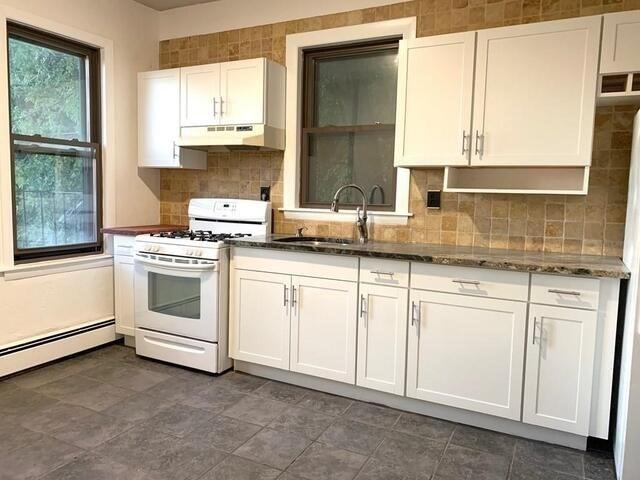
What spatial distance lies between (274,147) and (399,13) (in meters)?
1.26

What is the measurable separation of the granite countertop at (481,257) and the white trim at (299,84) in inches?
19.6

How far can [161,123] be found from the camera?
3.81 meters

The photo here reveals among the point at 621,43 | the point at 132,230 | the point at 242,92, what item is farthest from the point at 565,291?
the point at 132,230

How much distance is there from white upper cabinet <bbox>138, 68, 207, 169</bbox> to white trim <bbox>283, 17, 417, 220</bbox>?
852 millimetres

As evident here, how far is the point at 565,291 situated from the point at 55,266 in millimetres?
3231

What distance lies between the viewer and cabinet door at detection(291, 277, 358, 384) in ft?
9.14

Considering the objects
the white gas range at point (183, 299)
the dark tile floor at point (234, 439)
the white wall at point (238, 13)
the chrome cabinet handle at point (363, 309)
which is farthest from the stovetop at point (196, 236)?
the white wall at point (238, 13)

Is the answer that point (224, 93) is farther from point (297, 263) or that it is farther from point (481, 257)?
point (481, 257)

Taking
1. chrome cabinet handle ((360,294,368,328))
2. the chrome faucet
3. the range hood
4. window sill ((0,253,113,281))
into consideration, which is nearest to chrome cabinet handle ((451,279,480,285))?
chrome cabinet handle ((360,294,368,328))

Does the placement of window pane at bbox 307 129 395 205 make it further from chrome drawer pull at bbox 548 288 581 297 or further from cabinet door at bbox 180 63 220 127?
chrome drawer pull at bbox 548 288 581 297

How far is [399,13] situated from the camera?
10.4 ft

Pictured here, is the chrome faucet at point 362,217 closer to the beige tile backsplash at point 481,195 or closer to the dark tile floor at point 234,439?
the beige tile backsplash at point 481,195

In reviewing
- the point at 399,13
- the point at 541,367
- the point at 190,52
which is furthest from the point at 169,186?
the point at 541,367

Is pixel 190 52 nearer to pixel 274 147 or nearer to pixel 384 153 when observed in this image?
pixel 274 147
